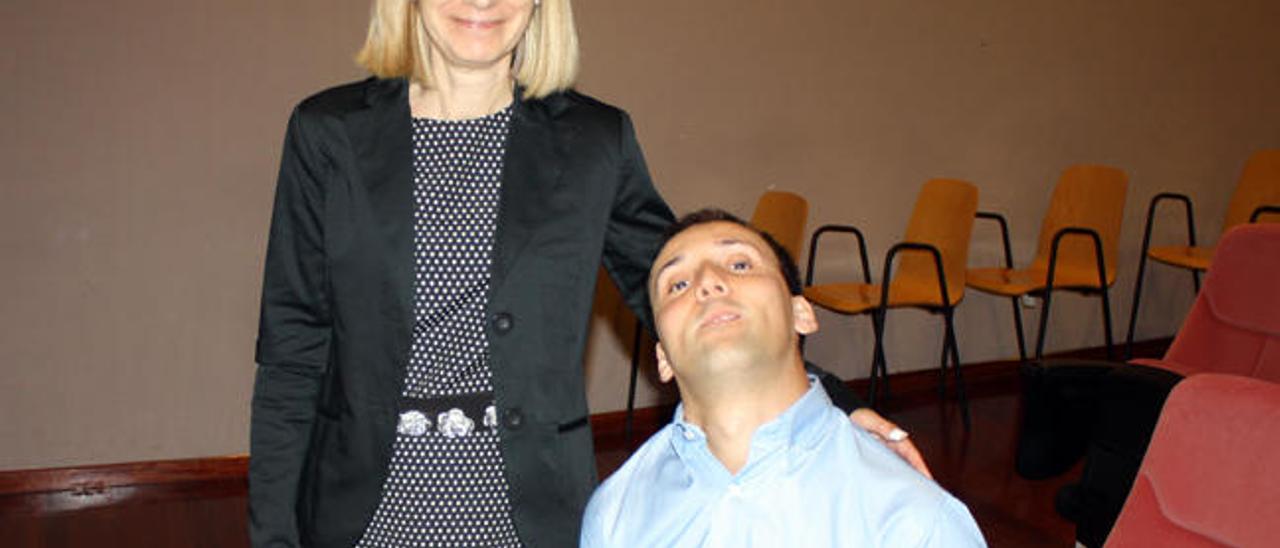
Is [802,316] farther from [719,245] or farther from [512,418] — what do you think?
[512,418]

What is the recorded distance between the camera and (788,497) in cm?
129

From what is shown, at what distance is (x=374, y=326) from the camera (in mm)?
1417

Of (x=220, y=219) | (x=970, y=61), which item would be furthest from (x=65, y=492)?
(x=970, y=61)

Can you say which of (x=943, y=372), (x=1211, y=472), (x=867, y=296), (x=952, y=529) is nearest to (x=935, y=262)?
(x=867, y=296)

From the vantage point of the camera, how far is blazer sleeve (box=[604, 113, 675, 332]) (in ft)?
5.03

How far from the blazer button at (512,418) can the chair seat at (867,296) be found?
3.26 m

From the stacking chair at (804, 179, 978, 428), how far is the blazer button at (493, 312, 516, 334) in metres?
3.24

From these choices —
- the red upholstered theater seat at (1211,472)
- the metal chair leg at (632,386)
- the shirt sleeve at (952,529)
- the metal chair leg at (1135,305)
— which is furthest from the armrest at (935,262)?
the shirt sleeve at (952,529)

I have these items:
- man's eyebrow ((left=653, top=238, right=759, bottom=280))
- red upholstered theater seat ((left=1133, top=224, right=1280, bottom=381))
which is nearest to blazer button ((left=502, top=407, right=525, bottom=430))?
man's eyebrow ((left=653, top=238, right=759, bottom=280))

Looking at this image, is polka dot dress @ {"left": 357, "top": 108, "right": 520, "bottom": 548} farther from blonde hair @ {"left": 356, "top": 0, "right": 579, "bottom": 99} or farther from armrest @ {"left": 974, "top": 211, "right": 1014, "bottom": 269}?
armrest @ {"left": 974, "top": 211, "right": 1014, "bottom": 269}

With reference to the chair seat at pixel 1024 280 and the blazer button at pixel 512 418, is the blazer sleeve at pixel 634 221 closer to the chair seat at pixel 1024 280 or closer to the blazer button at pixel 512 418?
the blazer button at pixel 512 418

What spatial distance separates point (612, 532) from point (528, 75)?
1.83 feet

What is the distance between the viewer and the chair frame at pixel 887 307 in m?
4.56

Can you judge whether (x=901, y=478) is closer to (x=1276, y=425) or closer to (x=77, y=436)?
(x=1276, y=425)
